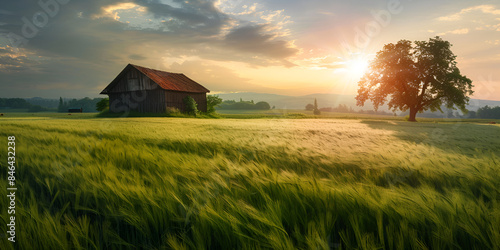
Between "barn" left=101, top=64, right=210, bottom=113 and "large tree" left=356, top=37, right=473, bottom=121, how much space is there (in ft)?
90.3

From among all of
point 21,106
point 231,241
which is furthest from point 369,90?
point 21,106

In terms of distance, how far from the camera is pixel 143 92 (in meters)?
33.7

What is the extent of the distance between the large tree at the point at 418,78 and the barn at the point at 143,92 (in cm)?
2753

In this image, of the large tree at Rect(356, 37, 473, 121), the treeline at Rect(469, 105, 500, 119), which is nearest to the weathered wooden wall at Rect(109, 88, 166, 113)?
the large tree at Rect(356, 37, 473, 121)

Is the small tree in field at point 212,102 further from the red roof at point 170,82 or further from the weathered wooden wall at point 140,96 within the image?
the weathered wooden wall at point 140,96

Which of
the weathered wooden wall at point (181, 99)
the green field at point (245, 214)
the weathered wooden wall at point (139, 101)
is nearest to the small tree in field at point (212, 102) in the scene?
the weathered wooden wall at point (181, 99)

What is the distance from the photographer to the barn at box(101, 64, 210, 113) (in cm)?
3255

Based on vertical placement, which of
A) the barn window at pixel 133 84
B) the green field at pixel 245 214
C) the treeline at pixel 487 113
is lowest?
the green field at pixel 245 214

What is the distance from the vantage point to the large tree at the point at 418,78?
2834 centimetres

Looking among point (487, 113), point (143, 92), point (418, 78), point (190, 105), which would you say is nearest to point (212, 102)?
point (190, 105)

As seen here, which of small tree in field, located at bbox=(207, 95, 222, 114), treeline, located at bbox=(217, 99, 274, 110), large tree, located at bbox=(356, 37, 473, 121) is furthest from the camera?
treeline, located at bbox=(217, 99, 274, 110)

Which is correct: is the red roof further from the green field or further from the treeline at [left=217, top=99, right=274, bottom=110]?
the treeline at [left=217, top=99, right=274, bottom=110]

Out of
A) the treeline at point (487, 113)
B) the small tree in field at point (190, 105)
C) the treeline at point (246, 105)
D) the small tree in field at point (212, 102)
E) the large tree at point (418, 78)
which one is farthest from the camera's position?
the treeline at point (246, 105)

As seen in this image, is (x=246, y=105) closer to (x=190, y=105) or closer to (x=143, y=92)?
(x=190, y=105)
